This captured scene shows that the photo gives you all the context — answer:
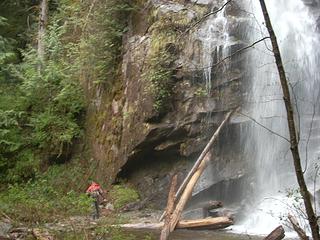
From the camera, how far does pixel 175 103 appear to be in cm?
1345

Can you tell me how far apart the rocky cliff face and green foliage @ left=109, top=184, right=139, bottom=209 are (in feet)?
1.03

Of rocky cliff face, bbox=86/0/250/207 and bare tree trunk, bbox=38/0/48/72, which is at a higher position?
bare tree trunk, bbox=38/0/48/72

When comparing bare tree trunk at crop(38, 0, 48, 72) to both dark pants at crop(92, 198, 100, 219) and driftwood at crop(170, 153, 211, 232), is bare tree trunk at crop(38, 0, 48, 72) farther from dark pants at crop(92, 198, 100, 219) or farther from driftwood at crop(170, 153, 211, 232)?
driftwood at crop(170, 153, 211, 232)

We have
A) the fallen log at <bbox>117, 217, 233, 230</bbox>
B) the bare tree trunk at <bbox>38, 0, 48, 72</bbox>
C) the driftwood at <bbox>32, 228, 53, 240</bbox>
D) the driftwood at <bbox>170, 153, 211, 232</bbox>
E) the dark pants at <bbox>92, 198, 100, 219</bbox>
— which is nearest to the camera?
the driftwood at <bbox>32, 228, 53, 240</bbox>

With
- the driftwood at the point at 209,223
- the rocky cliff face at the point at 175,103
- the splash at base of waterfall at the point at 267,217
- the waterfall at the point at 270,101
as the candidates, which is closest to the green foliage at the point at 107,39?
the rocky cliff face at the point at 175,103

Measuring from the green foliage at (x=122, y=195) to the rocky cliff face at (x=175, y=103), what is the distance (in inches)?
12.3

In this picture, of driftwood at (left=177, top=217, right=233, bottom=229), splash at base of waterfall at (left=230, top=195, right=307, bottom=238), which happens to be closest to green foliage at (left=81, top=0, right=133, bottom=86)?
splash at base of waterfall at (left=230, top=195, right=307, bottom=238)

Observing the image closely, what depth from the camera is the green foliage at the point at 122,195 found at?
13.2 metres

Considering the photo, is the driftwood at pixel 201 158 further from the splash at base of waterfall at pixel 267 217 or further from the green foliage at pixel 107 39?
the green foliage at pixel 107 39

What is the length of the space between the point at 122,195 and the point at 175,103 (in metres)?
3.14

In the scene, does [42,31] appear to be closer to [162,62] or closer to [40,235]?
[162,62]

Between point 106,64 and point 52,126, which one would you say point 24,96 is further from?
point 106,64

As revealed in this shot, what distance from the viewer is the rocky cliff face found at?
1334 cm

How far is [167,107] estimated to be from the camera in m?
13.4
